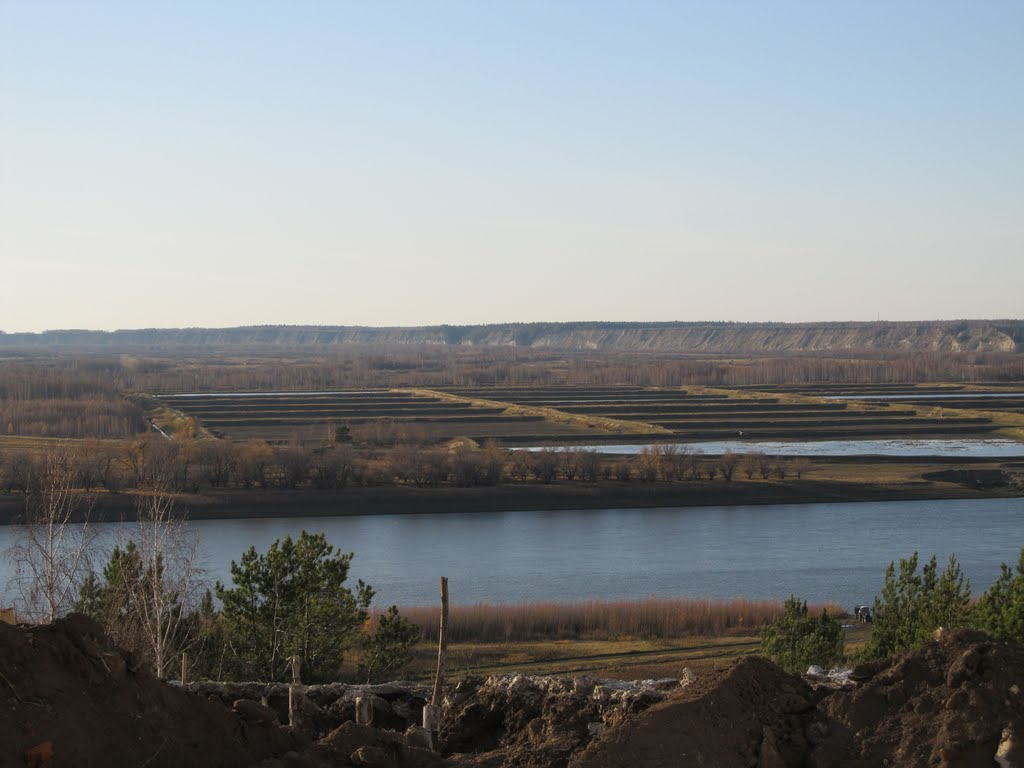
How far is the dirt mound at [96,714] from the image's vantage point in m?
5.39

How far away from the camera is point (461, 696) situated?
7.92 m

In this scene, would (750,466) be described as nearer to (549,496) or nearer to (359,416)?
Result: (549,496)

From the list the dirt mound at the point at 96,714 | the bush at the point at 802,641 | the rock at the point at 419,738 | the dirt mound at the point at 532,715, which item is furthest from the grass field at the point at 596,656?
the dirt mound at the point at 96,714

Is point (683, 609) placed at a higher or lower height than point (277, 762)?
lower

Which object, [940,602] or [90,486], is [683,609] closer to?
[940,602]

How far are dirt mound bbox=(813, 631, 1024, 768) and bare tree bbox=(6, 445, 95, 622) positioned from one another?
24.0ft

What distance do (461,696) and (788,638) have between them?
8696 millimetres

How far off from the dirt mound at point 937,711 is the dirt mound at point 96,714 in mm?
2936

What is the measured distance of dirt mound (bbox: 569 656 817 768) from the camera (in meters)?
5.52

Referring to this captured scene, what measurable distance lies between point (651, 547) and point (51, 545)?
23.9m

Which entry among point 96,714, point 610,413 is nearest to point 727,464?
point 610,413

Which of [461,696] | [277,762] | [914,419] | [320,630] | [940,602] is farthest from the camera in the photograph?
[914,419]

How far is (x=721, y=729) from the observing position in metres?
Answer: 5.70

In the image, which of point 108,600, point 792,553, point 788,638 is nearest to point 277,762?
point 108,600
